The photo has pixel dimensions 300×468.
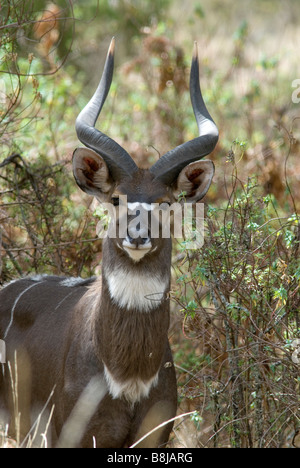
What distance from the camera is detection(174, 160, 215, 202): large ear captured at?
5.17m

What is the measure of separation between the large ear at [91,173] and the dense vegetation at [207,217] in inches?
20.9

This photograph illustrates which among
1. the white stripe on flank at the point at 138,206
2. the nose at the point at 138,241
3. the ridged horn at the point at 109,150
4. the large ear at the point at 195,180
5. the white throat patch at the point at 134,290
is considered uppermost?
the ridged horn at the point at 109,150

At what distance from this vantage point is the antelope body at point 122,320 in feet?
16.1

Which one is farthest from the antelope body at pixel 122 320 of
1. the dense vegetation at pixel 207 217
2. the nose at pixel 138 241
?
the dense vegetation at pixel 207 217

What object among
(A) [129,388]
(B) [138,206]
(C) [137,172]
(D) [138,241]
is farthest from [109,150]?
(A) [129,388]

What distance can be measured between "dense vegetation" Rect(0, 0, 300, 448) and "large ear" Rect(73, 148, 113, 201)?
1.74 feet

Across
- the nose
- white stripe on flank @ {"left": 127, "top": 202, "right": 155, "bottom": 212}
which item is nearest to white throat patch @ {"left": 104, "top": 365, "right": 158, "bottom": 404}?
the nose

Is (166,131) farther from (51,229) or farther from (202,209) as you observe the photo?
(202,209)

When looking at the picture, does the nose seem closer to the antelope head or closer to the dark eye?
the antelope head

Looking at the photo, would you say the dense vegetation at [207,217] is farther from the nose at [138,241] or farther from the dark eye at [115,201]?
the dark eye at [115,201]

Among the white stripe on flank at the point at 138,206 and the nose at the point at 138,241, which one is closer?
the nose at the point at 138,241

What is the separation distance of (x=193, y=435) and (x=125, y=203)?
2.03 metres

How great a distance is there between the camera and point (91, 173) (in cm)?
527
